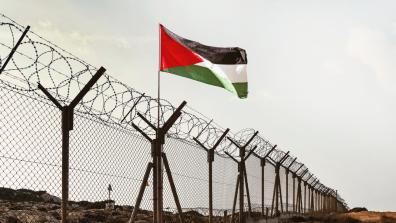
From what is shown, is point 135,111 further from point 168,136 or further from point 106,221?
point 106,221

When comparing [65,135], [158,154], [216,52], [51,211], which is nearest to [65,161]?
[65,135]

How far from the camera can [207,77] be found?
24.2 feet

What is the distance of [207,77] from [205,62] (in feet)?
0.92

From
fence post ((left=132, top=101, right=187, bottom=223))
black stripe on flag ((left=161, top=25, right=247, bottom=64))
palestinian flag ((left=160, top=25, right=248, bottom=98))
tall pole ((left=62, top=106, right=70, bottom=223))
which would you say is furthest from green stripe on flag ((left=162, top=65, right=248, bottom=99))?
tall pole ((left=62, top=106, right=70, bottom=223))

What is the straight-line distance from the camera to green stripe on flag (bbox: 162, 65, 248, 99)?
6.91 metres

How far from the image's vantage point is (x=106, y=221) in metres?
5.71

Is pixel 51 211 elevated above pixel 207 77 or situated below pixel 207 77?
below

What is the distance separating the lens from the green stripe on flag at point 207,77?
6.91 metres

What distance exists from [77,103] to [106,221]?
207 cm

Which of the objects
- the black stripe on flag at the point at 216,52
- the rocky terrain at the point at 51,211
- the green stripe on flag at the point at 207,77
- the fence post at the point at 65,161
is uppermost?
the black stripe on flag at the point at 216,52

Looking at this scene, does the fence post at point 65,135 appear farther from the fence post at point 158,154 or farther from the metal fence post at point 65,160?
the fence post at point 158,154

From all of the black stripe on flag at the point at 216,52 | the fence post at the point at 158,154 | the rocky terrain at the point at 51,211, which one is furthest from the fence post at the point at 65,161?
the black stripe on flag at the point at 216,52

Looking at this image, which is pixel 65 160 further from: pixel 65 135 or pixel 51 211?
pixel 51 211

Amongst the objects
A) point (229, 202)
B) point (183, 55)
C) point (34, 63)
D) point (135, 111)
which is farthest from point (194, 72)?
point (229, 202)
